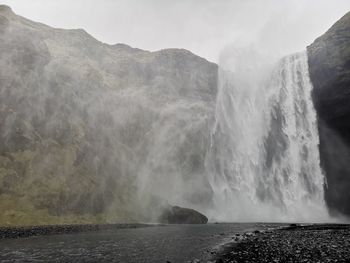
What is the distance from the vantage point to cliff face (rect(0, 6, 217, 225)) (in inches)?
2486

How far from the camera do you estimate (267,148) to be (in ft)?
260

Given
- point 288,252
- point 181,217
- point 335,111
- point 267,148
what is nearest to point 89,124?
point 181,217

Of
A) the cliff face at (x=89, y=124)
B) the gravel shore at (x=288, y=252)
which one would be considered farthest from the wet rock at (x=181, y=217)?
the gravel shore at (x=288, y=252)

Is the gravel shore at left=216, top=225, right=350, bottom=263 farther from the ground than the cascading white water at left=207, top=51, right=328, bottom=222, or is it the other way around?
the cascading white water at left=207, top=51, right=328, bottom=222

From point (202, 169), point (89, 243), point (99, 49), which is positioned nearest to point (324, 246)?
point (89, 243)

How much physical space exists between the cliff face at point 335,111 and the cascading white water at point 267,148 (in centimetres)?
193

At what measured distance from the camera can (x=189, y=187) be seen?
3273 inches

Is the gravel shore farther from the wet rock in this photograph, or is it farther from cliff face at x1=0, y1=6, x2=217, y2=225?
cliff face at x1=0, y1=6, x2=217, y2=225

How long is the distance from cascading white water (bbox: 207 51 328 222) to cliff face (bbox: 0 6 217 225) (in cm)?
537

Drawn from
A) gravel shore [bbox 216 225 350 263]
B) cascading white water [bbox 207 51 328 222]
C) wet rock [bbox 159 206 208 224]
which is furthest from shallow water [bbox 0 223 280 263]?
cascading white water [bbox 207 51 328 222]

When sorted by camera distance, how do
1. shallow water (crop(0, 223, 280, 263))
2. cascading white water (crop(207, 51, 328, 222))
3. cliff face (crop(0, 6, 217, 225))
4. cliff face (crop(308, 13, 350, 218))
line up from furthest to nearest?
cascading white water (crop(207, 51, 328, 222)) < cliff face (crop(308, 13, 350, 218)) < cliff face (crop(0, 6, 217, 225)) < shallow water (crop(0, 223, 280, 263))

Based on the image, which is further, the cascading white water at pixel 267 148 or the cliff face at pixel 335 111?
the cascading white water at pixel 267 148

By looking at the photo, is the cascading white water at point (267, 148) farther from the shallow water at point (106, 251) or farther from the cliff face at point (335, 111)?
the shallow water at point (106, 251)

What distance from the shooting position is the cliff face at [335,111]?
230ft
